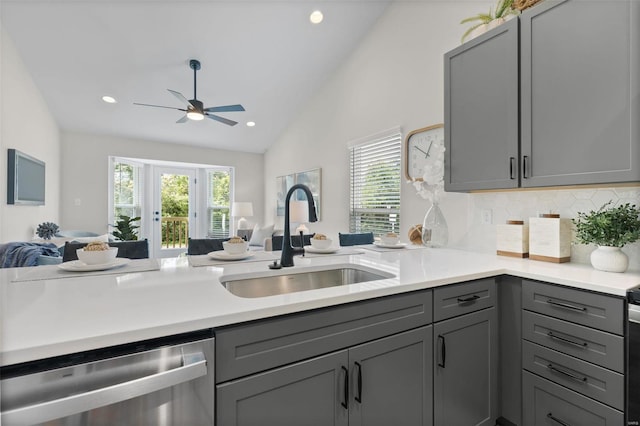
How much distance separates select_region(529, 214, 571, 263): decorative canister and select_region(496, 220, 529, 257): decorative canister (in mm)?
47

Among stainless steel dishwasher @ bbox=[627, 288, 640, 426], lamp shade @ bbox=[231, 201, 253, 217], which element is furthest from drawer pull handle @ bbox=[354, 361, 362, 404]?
lamp shade @ bbox=[231, 201, 253, 217]

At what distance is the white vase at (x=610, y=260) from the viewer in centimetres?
148

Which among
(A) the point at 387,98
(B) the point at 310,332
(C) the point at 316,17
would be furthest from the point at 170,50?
(B) the point at 310,332

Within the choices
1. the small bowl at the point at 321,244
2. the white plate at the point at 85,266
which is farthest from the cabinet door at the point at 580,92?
the white plate at the point at 85,266

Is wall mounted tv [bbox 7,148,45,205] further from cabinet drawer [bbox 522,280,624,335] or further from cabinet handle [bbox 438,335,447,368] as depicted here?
cabinet drawer [bbox 522,280,624,335]

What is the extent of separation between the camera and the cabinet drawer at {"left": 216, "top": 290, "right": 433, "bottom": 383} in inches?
33.8

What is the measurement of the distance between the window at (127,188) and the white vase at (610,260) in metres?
6.72

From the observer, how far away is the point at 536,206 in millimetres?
2025

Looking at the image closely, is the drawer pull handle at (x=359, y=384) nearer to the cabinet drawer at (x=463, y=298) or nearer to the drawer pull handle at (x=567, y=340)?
the cabinet drawer at (x=463, y=298)

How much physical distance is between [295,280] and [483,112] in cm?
156

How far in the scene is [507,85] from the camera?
1.79 meters

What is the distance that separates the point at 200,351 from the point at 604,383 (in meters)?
1.54

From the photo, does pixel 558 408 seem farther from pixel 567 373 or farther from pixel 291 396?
pixel 291 396

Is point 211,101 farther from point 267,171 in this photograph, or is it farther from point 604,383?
point 604,383
